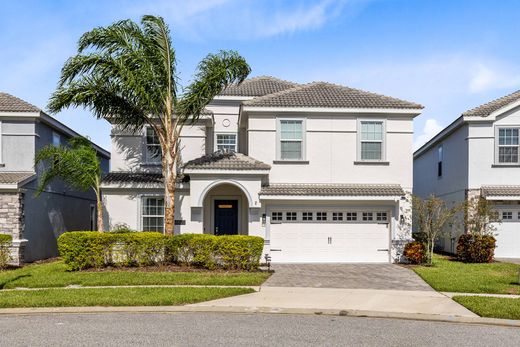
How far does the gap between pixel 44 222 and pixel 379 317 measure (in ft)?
52.4

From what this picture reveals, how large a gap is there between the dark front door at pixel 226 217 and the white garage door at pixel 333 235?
1.63 metres

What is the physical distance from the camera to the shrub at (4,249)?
16656mm

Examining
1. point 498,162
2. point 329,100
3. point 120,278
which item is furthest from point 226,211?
point 498,162

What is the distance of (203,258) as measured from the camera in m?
15.6

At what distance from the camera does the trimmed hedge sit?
15.5 meters

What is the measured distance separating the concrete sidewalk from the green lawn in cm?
117

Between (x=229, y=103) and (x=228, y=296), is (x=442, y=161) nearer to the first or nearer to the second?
(x=229, y=103)

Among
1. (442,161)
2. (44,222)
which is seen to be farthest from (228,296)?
(442,161)

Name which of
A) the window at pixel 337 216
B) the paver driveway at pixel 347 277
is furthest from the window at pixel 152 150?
the window at pixel 337 216

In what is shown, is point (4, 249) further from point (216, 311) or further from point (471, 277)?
point (471, 277)

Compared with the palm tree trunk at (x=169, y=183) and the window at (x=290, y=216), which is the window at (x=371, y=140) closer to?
the window at (x=290, y=216)

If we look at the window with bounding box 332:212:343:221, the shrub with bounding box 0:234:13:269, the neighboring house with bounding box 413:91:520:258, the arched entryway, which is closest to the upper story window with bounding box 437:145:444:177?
the neighboring house with bounding box 413:91:520:258

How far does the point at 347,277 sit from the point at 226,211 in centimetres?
643

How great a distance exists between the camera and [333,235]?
63.1 feet
